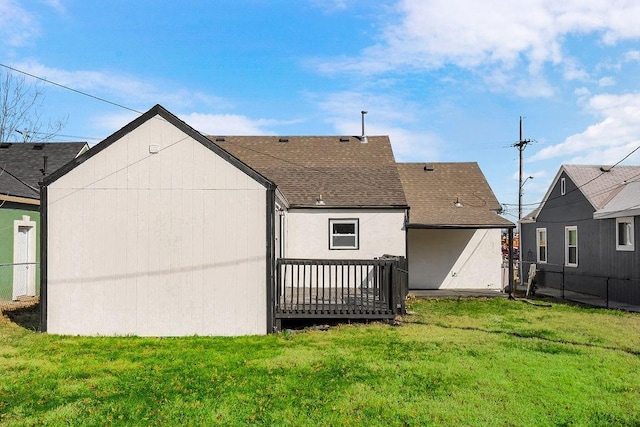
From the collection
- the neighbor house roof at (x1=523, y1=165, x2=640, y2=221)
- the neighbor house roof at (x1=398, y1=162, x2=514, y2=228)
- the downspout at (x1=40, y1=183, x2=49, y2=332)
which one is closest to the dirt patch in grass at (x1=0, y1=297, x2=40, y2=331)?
the downspout at (x1=40, y1=183, x2=49, y2=332)

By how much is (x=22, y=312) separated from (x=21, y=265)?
332 centimetres

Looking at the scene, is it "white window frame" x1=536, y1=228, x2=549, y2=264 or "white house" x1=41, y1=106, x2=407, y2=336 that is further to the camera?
"white window frame" x1=536, y1=228, x2=549, y2=264

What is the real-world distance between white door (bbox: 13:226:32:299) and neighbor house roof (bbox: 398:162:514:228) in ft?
38.8

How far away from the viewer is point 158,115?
9.39 meters

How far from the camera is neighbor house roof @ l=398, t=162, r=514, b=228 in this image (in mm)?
16062

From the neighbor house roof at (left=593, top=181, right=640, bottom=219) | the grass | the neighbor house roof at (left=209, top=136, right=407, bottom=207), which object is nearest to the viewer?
the grass

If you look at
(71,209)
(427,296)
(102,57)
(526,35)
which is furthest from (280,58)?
(427,296)

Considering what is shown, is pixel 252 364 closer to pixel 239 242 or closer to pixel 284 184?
pixel 239 242

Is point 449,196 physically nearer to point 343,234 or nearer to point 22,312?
point 343,234

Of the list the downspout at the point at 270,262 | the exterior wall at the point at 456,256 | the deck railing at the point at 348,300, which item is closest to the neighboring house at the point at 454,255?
the exterior wall at the point at 456,256

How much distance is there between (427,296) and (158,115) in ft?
32.5

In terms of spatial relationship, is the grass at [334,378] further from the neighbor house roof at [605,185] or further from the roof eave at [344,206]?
the neighbor house roof at [605,185]

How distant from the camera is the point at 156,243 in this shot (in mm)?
9484

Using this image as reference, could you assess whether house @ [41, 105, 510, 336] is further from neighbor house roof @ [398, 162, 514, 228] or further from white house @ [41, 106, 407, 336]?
neighbor house roof @ [398, 162, 514, 228]
